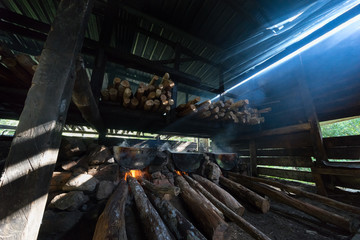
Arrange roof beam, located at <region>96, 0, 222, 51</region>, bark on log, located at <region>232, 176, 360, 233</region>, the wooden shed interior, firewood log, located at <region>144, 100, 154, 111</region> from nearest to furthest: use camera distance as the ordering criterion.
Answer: the wooden shed interior
bark on log, located at <region>232, 176, 360, 233</region>
firewood log, located at <region>144, 100, 154, 111</region>
roof beam, located at <region>96, 0, 222, 51</region>

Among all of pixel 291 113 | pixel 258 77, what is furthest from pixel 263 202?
pixel 258 77

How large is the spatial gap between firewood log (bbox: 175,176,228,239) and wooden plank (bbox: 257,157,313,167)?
3.38 m

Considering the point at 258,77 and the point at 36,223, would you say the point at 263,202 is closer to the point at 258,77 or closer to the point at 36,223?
the point at 36,223

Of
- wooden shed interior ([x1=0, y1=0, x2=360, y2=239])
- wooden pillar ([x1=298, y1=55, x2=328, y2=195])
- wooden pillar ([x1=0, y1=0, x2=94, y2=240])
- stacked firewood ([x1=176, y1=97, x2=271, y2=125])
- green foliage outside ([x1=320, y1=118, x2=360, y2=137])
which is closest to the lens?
wooden pillar ([x1=0, y1=0, x2=94, y2=240])

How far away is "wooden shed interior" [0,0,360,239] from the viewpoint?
2.85 ft

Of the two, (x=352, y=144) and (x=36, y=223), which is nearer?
(x=36, y=223)

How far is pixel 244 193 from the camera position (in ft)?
7.98

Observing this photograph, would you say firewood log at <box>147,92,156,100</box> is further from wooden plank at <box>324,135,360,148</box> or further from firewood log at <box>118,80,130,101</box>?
wooden plank at <box>324,135,360,148</box>

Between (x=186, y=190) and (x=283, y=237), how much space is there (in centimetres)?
140

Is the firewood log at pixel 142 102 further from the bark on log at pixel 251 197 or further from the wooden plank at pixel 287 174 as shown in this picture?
the wooden plank at pixel 287 174

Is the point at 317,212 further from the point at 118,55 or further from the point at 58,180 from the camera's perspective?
the point at 118,55

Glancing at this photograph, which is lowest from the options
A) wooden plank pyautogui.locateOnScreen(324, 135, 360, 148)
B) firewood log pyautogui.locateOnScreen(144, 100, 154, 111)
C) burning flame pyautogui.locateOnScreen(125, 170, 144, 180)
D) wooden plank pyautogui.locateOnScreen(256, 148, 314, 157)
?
burning flame pyautogui.locateOnScreen(125, 170, 144, 180)

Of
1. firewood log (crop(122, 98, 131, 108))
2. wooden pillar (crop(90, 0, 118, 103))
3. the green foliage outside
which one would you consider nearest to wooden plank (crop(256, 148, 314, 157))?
firewood log (crop(122, 98, 131, 108))

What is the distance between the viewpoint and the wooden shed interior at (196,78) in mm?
869
